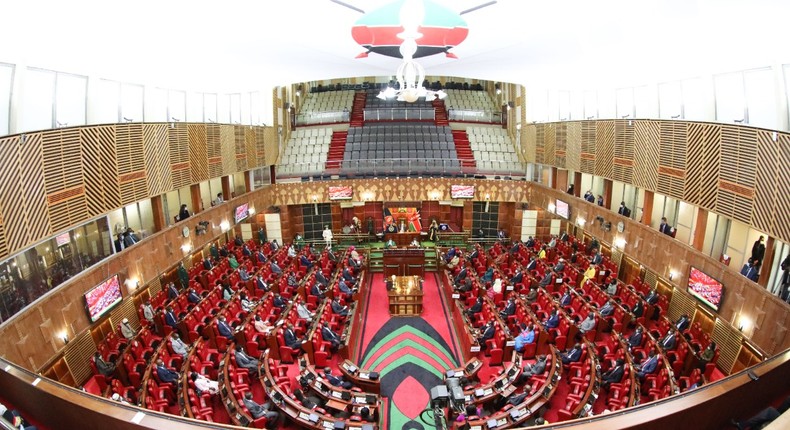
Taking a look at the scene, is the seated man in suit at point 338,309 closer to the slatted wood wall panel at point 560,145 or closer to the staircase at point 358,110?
the slatted wood wall panel at point 560,145

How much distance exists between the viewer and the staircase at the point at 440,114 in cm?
2534

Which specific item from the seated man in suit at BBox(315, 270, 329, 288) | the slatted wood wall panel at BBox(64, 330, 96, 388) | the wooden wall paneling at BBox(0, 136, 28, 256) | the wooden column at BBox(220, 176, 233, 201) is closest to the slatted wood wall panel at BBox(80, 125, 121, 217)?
the wooden wall paneling at BBox(0, 136, 28, 256)

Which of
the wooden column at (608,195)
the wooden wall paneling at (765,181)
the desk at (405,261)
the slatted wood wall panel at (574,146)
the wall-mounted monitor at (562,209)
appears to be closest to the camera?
the wooden wall paneling at (765,181)

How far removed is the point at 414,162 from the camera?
2073 centimetres

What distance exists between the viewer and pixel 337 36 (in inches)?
406

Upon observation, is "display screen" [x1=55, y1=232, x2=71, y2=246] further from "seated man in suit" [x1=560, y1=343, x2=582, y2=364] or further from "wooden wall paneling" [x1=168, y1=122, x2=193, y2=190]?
"seated man in suit" [x1=560, y1=343, x2=582, y2=364]

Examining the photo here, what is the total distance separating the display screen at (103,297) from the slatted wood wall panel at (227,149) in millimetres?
6262

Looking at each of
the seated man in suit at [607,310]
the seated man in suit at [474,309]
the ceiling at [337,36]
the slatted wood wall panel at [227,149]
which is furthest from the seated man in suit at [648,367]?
the slatted wood wall panel at [227,149]

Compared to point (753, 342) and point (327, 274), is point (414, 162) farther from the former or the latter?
point (753, 342)

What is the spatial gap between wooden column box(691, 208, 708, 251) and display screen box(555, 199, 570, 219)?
628 centimetres

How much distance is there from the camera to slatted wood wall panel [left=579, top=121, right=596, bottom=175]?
14.6 metres

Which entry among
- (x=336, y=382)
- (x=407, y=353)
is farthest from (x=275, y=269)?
(x=336, y=382)

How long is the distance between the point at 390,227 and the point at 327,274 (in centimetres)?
535

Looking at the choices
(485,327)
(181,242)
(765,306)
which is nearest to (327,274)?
(181,242)
